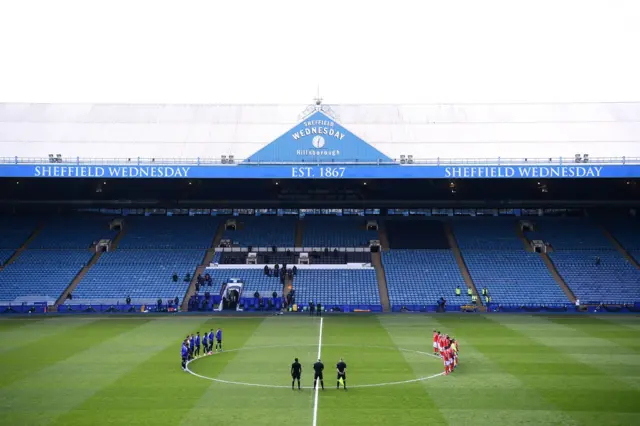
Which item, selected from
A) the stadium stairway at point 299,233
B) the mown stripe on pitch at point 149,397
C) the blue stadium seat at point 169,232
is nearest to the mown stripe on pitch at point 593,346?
the mown stripe on pitch at point 149,397

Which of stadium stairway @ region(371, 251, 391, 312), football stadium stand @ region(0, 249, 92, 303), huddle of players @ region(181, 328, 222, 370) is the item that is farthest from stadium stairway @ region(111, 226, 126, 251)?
huddle of players @ region(181, 328, 222, 370)

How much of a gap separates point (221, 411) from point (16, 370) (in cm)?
1200

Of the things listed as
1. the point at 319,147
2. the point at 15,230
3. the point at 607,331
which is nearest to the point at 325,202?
the point at 319,147

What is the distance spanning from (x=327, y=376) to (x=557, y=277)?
38370mm

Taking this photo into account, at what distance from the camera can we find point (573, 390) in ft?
77.3

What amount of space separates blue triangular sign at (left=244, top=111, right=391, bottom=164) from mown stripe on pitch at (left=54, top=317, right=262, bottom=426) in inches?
1092

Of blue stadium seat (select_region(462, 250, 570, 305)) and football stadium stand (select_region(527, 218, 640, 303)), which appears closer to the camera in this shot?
blue stadium seat (select_region(462, 250, 570, 305))

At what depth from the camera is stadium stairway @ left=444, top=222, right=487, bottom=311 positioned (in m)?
56.7

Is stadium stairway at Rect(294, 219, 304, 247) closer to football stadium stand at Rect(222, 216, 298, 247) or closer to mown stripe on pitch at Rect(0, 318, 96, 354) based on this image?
football stadium stand at Rect(222, 216, 298, 247)

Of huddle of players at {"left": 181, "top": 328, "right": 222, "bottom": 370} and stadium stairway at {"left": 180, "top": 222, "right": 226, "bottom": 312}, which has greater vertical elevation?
stadium stairway at {"left": 180, "top": 222, "right": 226, "bottom": 312}

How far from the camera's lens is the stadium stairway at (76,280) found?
55375 mm

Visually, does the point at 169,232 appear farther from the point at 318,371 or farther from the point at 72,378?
the point at 318,371

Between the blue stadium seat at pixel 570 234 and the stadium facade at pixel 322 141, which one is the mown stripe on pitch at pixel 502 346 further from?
the blue stadium seat at pixel 570 234

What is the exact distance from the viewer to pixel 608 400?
22.0 m
